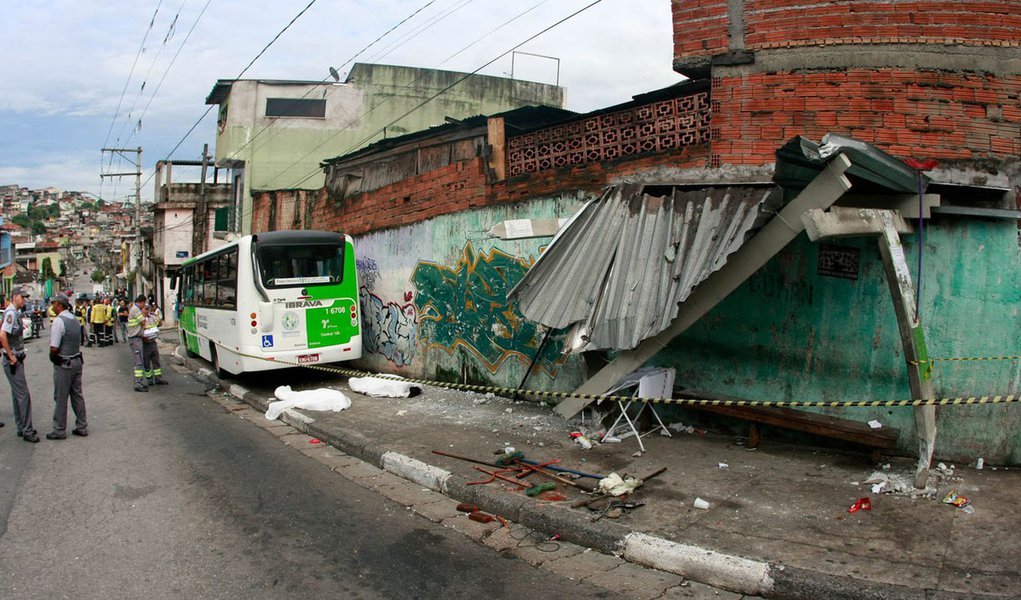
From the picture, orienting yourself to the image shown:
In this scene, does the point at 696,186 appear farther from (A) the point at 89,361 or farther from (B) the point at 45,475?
(A) the point at 89,361

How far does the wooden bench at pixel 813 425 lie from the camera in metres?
5.93

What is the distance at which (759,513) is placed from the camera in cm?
500

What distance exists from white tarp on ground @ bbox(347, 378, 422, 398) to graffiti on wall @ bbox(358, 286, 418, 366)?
4.51 feet

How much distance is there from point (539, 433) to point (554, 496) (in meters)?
2.17

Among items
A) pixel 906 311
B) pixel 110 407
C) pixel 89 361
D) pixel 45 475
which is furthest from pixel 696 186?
pixel 89 361

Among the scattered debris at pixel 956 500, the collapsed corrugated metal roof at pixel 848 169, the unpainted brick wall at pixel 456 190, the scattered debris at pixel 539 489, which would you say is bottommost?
the scattered debris at pixel 539 489

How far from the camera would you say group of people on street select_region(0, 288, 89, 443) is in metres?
7.87

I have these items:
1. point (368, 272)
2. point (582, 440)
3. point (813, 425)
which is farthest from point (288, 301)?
point (813, 425)

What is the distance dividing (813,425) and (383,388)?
637cm

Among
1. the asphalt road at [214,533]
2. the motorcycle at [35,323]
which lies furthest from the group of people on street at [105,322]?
the asphalt road at [214,533]

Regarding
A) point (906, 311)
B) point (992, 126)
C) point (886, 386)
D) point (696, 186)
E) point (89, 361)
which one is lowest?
point (89, 361)

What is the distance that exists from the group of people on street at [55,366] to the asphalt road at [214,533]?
227mm

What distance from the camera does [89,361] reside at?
1802cm

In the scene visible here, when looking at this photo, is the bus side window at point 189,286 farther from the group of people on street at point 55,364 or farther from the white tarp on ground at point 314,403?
the white tarp on ground at point 314,403
